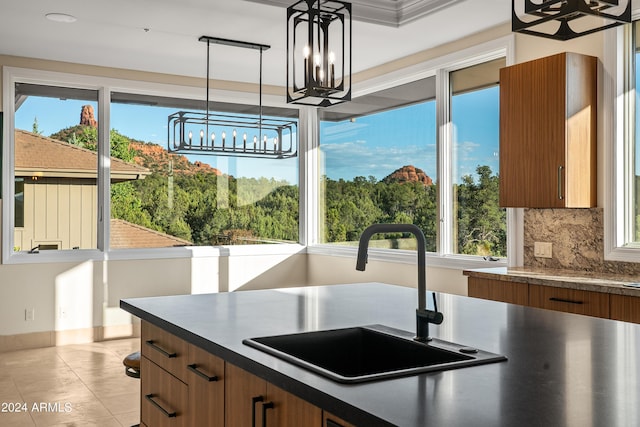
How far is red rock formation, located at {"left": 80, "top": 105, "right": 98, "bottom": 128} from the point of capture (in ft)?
20.0

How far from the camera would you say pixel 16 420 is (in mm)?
3863

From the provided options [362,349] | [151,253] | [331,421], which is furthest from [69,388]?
[331,421]

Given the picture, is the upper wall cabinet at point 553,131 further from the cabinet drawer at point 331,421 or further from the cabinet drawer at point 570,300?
the cabinet drawer at point 331,421

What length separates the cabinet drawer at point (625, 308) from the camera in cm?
316

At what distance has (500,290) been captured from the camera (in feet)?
12.9

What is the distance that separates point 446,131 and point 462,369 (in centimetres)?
407

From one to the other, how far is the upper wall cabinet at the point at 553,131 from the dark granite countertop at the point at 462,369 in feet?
5.34

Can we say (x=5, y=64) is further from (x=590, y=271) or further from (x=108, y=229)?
(x=590, y=271)

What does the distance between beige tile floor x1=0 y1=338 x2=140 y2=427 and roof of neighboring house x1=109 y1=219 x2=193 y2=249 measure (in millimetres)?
984

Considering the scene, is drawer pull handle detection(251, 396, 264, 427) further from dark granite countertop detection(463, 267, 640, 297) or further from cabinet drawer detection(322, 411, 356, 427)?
dark granite countertop detection(463, 267, 640, 297)

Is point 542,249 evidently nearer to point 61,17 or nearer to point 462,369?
point 462,369

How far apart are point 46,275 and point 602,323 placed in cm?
503

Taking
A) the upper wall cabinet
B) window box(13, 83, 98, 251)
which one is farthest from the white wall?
window box(13, 83, 98, 251)

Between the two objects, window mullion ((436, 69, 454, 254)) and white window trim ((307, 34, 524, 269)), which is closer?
white window trim ((307, 34, 524, 269))
